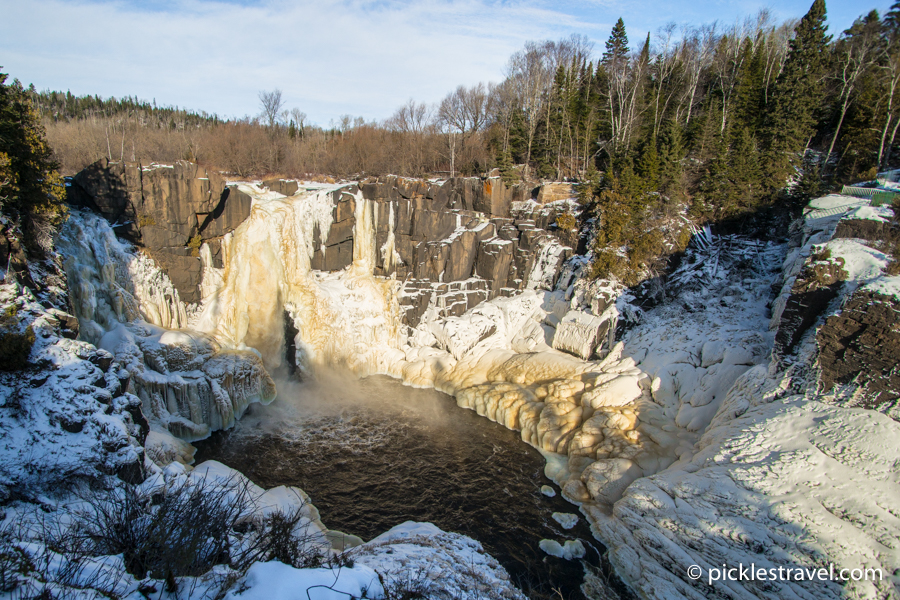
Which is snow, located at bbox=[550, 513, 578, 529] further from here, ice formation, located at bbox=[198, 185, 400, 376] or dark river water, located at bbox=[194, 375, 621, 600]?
ice formation, located at bbox=[198, 185, 400, 376]

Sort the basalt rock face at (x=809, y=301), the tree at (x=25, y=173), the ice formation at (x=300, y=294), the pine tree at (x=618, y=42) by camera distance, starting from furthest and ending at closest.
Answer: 1. the pine tree at (x=618, y=42)
2. the ice formation at (x=300, y=294)
3. the basalt rock face at (x=809, y=301)
4. the tree at (x=25, y=173)

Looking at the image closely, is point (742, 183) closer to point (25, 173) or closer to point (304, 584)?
point (304, 584)

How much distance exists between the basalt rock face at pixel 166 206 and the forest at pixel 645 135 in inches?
282

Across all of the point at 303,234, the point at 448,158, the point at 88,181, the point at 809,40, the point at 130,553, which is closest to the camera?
the point at 130,553

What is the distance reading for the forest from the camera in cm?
2631

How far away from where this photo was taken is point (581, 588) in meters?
12.2

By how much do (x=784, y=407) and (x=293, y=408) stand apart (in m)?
20.0

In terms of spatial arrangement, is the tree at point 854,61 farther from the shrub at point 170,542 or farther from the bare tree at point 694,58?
the shrub at point 170,542

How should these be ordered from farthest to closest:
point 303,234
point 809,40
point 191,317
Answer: point 809,40 → point 303,234 → point 191,317

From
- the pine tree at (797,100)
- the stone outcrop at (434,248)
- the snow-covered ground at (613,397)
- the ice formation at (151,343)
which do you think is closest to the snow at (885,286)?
the snow-covered ground at (613,397)

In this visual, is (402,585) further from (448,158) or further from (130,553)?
(448,158)

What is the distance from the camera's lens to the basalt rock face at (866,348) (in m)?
13.1

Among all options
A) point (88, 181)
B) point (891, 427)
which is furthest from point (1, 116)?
point (891, 427)

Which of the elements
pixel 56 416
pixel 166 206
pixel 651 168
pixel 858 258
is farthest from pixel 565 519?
pixel 166 206
